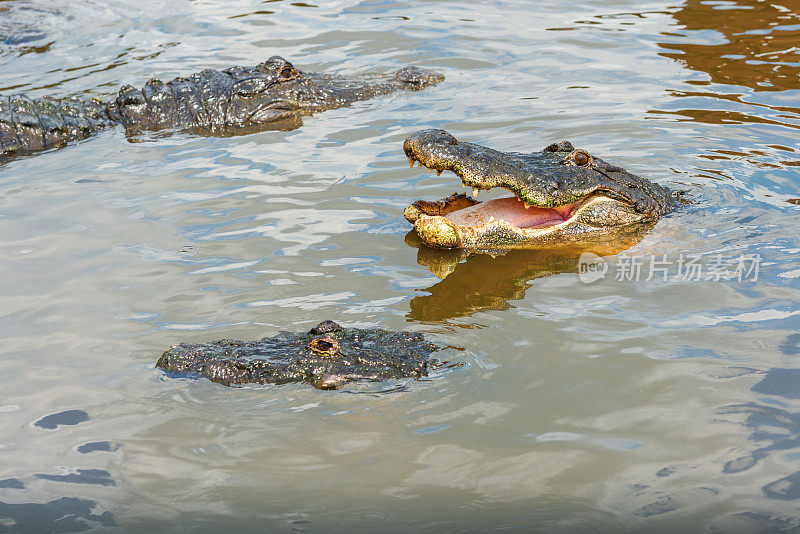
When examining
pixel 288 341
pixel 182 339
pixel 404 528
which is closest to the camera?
pixel 404 528

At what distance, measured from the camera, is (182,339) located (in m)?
5.55

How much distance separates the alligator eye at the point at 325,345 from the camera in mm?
4863

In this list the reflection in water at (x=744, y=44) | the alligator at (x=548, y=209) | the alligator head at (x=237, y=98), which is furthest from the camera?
the reflection in water at (x=744, y=44)

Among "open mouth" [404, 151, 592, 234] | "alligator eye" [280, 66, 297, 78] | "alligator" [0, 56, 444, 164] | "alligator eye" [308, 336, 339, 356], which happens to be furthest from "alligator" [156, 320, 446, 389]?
"alligator eye" [280, 66, 297, 78]

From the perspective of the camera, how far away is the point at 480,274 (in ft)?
21.9

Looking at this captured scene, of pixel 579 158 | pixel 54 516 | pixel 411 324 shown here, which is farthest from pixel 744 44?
pixel 54 516

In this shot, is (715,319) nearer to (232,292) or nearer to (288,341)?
(288,341)

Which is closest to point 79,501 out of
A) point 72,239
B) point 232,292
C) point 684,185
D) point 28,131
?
point 232,292

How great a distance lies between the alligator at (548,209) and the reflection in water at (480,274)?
107 mm

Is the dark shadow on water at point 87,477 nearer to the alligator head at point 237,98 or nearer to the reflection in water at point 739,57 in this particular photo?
the alligator head at point 237,98

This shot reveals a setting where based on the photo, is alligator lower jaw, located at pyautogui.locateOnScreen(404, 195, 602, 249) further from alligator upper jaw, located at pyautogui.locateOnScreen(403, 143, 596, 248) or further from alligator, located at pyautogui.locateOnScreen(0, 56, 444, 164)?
alligator, located at pyautogui.locateOnScreen(0, 56, 444, 164)

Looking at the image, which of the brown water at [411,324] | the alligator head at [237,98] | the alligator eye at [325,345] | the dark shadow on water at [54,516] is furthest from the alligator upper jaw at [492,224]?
the alligator head at [237,98]

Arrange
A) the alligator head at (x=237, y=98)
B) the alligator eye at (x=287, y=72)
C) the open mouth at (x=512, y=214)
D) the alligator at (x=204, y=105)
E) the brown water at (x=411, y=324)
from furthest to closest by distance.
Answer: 1. the alligator eye at (x=287, y=72)
2. the alligator head at (x=237, y=98)
3. the alligator at (x=204, y=105)
4. the open mouth at (x=512, y=214)
5. the brown water at (x=411, y=324)

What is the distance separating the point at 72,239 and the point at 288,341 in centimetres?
315
